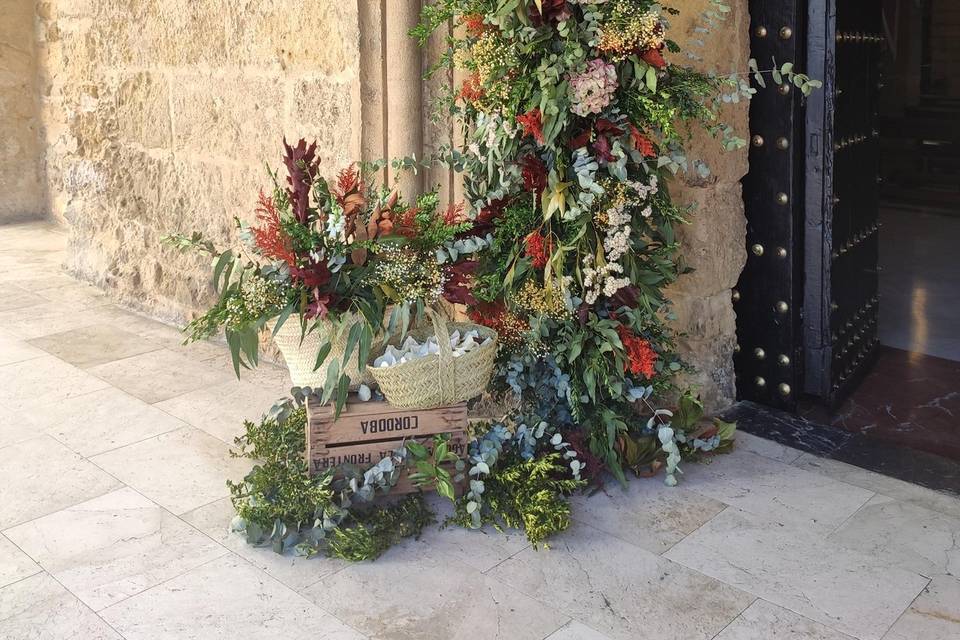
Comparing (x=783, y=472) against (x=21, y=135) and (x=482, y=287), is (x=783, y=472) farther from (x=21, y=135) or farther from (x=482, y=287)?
(x=21, y=135)

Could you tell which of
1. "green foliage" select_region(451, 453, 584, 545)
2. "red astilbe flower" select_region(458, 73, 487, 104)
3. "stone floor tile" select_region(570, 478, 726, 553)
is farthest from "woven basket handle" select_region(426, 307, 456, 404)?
"red astilbe flower" select_region(458, 73, 487, 104)

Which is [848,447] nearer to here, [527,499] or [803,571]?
[803,571]

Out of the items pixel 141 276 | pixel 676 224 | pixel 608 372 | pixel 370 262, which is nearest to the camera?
pixel 370 262

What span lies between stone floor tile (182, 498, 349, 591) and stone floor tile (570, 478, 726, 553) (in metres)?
0.75

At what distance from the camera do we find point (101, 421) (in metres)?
3.98

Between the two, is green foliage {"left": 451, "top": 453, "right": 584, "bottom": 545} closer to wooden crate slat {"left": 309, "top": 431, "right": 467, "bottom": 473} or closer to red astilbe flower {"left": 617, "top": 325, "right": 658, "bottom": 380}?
wooden crate slat {"left": 309, "top": 431, "right": 467, "bottom": 473}

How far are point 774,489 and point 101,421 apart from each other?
2414 mm

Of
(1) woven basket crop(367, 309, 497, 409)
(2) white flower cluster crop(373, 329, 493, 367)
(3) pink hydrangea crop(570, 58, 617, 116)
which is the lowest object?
(1) woven basket crop(367, 309, 497, 409)

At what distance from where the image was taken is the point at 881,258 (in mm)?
6430

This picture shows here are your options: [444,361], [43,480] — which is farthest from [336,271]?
[43,480]

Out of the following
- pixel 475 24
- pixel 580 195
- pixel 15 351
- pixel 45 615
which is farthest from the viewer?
pixel 15 351

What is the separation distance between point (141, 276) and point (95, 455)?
2120 mm

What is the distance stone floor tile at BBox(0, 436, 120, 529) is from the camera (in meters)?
3.25

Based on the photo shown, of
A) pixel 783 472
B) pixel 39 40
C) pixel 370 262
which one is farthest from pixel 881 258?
pixel 39 40
